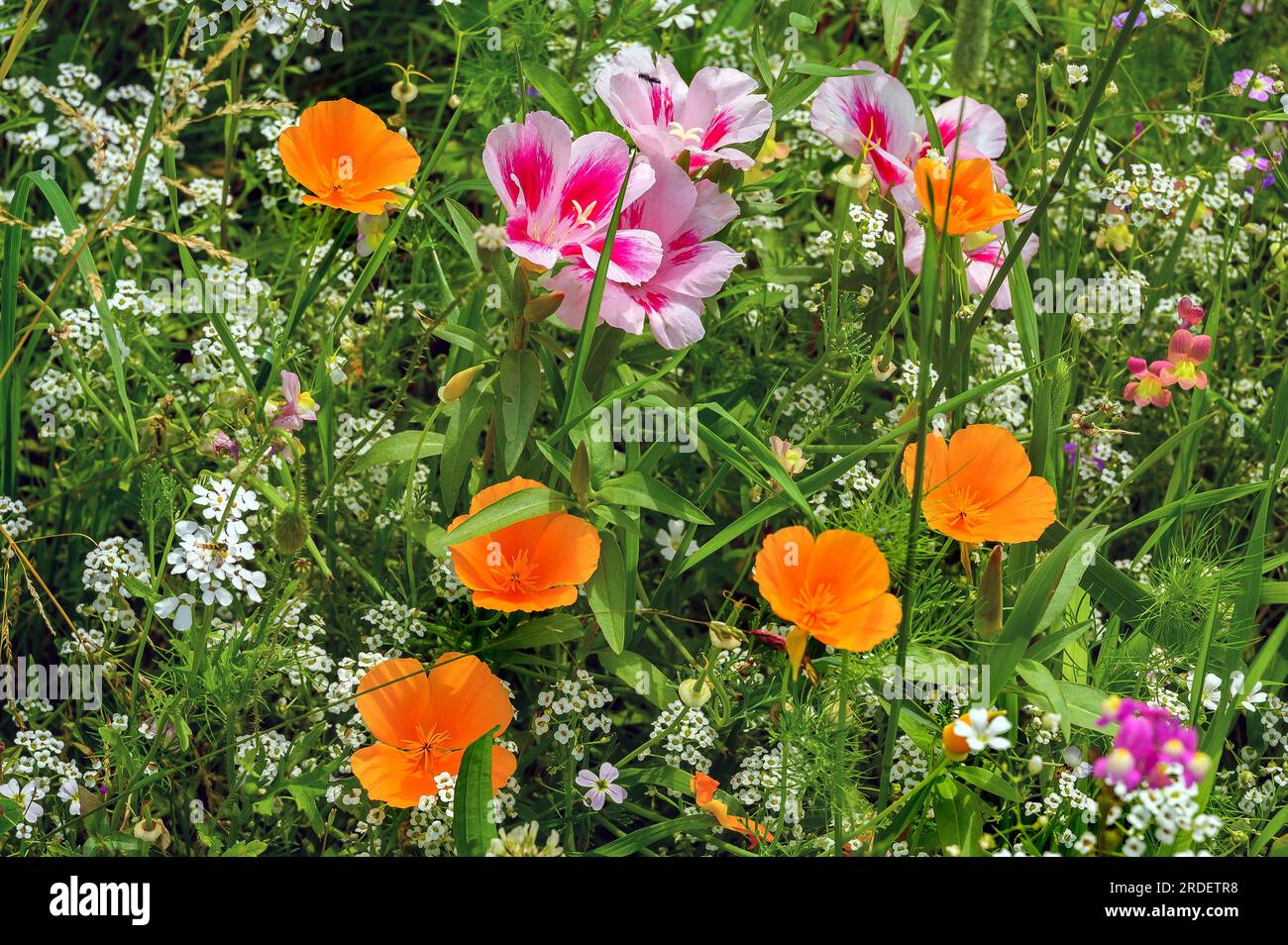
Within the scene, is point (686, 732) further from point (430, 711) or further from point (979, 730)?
point (979, 730)

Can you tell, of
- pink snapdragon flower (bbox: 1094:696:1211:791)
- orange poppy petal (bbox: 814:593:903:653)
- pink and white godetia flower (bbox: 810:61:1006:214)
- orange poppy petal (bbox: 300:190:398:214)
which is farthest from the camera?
pink and white godetia flower (bbox: 810:61:1006:214)

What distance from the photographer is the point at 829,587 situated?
1493 millimetres

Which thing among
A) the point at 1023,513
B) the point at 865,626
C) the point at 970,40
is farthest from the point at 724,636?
the point at 970,40

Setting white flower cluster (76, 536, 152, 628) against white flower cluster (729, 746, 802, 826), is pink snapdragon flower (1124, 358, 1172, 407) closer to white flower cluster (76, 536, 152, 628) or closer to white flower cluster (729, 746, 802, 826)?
white flower cluster (729, 746, 802, 826)

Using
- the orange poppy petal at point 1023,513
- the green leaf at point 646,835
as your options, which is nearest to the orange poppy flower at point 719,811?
the green leaf at point 646,835

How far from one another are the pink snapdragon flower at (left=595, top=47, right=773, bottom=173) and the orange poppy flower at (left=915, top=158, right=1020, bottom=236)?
0.73ft

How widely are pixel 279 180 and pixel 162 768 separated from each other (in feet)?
3.24

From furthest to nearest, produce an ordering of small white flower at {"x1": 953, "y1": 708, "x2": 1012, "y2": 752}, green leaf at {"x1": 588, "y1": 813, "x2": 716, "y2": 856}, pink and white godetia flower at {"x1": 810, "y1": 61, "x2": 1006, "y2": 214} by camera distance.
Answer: pink and white godetia flower at {"x1": 810, "y1": 61, "x2": 1006, "y2": 214} → green leaf at {"x1": 588, "y1": 813, "x2": 716, "y2": 856} → small white flower at {"x1": 953, "y1": 708, "x2": 1012, "y2": 752}

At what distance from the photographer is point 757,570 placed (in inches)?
57.9

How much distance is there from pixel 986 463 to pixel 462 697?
0.70 metres

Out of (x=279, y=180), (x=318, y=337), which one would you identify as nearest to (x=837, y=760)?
(x=318, y=337)

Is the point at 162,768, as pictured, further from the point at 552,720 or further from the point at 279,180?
the point at 279,180

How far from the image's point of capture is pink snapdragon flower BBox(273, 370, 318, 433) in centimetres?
167

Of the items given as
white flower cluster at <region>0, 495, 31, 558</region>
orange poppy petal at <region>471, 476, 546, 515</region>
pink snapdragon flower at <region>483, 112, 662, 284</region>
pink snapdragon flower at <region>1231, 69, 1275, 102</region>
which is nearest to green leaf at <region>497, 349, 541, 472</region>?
orange poppy petal at <region>471, 476, 546, 515</region>
